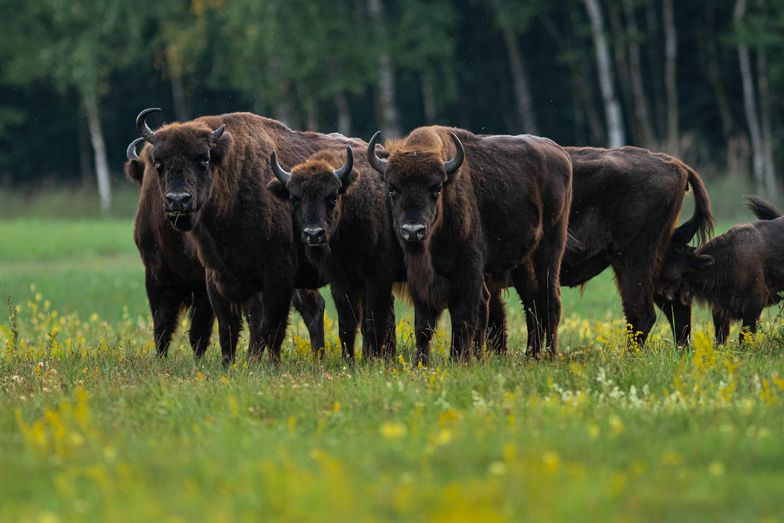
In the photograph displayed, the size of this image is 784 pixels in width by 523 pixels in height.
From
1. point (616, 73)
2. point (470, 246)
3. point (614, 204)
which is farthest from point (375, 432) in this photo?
point (616, 73)

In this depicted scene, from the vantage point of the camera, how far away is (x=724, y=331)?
12461mm

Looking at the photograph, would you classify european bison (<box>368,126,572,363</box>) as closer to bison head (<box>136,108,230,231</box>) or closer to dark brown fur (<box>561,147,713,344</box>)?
dark brown fur (<box>561,147,713,344</box>)

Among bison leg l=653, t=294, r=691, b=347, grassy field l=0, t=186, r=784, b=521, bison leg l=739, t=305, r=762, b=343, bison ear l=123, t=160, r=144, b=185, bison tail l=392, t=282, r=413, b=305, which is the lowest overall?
bison leg l=653, t=294, r=691, b=347

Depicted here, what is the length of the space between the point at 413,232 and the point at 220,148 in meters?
2.20

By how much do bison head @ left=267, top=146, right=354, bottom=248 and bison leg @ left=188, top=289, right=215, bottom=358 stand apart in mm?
1783

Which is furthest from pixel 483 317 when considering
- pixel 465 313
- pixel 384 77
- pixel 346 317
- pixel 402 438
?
pixel 384 77

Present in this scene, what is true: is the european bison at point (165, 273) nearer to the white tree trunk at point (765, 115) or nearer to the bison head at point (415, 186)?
the bison head at point (415, 186)

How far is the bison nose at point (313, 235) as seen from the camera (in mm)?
10305

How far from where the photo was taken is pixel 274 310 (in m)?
10.9

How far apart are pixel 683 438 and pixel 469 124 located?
45.5m

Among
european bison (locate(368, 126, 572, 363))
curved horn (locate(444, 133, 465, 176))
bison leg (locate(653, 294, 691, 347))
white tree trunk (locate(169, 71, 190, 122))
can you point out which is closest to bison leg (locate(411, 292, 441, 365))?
european bison (locate(368, 126, 572, 363))

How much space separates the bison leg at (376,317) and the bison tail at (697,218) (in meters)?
3.63

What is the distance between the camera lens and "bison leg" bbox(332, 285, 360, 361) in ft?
36.1

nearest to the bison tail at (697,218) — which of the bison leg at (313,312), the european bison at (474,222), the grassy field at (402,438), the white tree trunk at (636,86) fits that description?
the european bison at (474,222)
